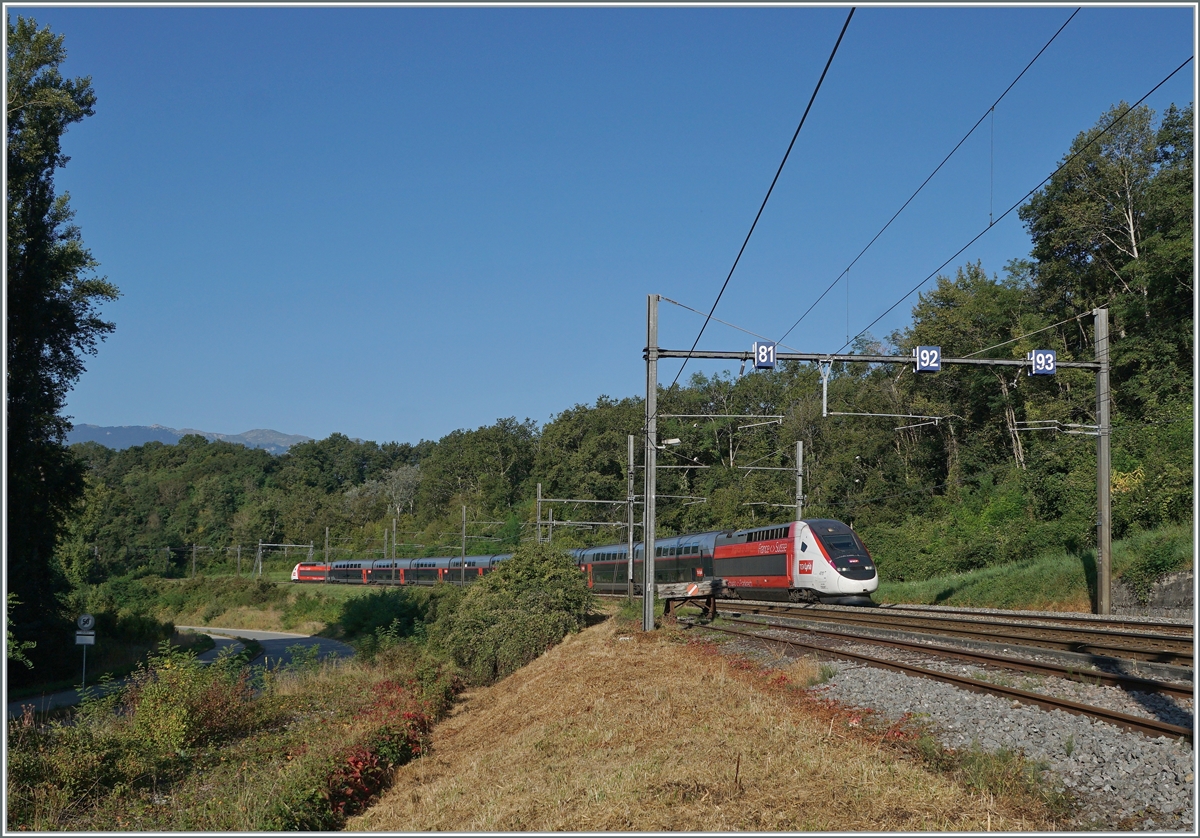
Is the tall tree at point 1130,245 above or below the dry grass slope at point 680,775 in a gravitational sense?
above

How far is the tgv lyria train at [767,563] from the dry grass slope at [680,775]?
12.5 metres

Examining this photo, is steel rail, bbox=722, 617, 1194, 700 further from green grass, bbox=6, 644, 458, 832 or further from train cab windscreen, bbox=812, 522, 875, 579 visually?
train cab windscreen, bbox=812, 522, 875, 579

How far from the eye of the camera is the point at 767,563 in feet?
111

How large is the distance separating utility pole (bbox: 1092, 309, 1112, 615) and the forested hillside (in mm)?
1882

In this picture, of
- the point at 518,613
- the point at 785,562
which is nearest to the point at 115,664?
the point at 518,613

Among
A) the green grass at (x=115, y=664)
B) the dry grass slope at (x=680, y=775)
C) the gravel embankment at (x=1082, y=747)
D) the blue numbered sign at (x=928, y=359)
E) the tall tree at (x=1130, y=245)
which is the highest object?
the tall tree at (x=1130, y=245)

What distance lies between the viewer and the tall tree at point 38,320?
26.4m

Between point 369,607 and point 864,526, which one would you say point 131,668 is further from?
point 864,526

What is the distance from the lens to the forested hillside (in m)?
37.5

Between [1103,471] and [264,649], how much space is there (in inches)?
1680

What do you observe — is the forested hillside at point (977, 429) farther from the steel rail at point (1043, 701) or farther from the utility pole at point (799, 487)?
the steel rail at point (1043, 701)

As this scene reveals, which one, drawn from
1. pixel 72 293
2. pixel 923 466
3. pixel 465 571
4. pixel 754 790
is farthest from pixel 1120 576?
pixel 465 571

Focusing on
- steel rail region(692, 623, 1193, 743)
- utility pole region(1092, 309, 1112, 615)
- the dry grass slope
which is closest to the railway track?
utility pole region(1092, 309, 1112, 615)

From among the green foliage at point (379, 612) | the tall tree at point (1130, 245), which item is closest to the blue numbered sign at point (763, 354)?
the tall tree at point (1130, 245)
